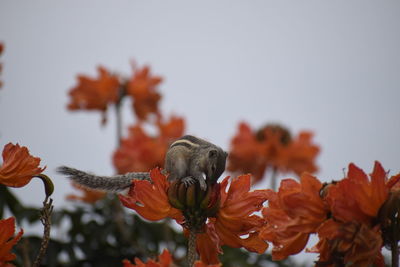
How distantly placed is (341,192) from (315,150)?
547cm

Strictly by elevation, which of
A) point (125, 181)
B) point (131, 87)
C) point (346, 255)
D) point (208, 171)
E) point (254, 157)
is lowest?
point (346, 255)

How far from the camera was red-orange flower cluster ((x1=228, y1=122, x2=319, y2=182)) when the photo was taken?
7152 millimetres

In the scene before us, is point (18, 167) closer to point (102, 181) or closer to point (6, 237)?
point (6, 237)

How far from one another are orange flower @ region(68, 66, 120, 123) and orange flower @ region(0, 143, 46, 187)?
16.3 ft

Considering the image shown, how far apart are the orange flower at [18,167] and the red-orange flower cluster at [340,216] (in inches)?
31.8

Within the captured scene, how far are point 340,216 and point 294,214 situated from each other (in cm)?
17

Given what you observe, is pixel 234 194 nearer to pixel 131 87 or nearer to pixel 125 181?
pixel 125 181

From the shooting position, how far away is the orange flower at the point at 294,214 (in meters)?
1.94

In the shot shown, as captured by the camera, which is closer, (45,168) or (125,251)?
(45,168)

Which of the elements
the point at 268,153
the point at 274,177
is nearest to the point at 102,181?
the point at 274,177

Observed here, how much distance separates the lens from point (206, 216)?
2328mm

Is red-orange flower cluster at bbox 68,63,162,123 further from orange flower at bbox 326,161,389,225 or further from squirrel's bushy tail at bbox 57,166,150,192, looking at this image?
orange flower at bbox 326,161,389,225

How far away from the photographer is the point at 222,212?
7.60 feet

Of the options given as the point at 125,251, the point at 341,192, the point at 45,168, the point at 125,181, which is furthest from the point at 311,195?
the point at 125,251
